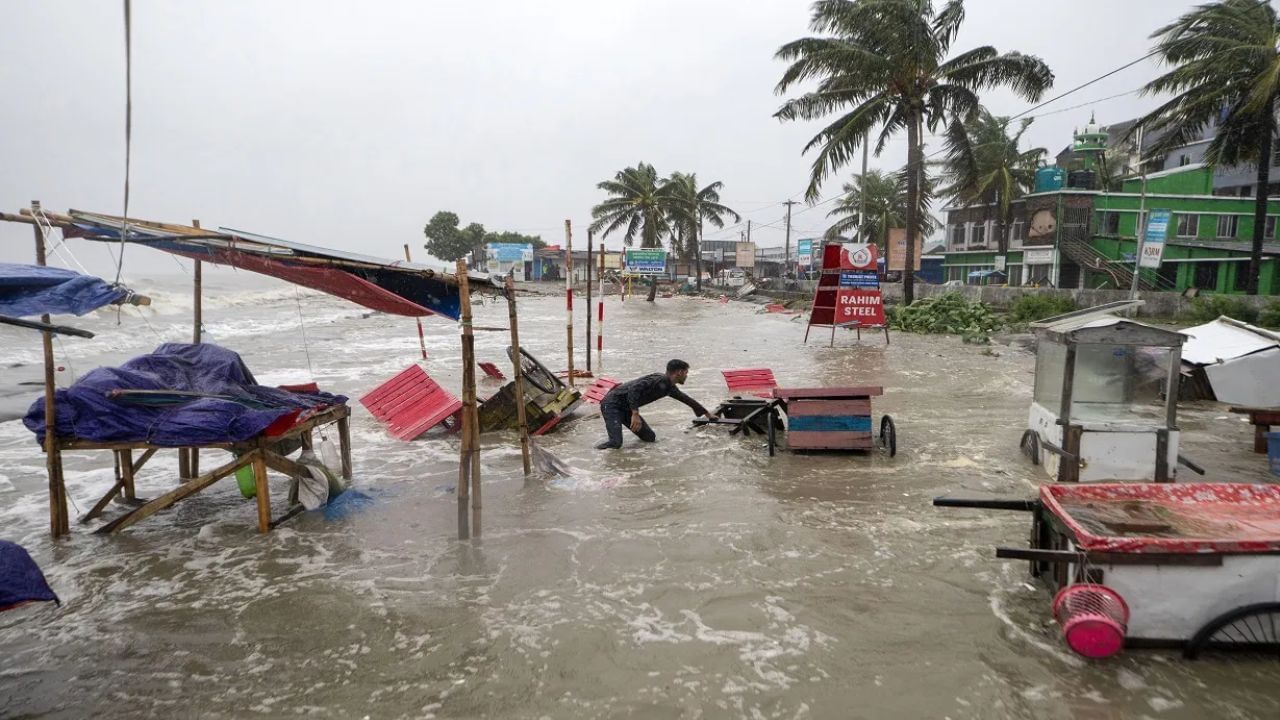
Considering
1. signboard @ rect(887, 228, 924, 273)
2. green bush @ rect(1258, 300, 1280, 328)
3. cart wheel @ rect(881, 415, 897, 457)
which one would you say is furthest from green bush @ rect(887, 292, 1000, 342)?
cart wheel @ rect(881, 415, 897, 457)

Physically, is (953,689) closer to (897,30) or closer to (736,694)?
(736,694)

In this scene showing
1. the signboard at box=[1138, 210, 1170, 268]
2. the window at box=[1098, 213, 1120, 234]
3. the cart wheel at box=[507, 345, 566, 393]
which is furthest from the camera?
the window at box=[1098, 213, 1120, 234]

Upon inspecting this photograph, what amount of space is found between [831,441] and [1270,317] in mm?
17095

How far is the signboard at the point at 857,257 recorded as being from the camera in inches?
755

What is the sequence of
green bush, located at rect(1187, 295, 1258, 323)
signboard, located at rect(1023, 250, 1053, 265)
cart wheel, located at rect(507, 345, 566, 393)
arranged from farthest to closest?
signboard, located at rect(1023, 250, 1053, 265), green bush, located at rect(1187, 295, 1258, 323), cart wheel, located at rect(507, 345, 566, 393)

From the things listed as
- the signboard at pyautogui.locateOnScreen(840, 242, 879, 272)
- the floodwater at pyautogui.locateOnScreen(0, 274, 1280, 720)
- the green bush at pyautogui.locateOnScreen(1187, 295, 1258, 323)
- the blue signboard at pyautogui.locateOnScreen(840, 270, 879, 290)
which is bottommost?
the floodwater at pyautogui.locateOnScreen(0, 274, 1280, 720)

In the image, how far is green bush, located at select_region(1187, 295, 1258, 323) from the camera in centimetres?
1961

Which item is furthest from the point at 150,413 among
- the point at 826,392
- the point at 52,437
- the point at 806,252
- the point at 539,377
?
the point at 806,252

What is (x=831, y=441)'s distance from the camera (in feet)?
27.3

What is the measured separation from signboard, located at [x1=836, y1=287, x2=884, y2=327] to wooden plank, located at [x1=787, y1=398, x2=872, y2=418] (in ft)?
37.8

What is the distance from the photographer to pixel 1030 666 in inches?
157

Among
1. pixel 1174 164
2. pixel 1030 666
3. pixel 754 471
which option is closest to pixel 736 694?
pixel 1030 666

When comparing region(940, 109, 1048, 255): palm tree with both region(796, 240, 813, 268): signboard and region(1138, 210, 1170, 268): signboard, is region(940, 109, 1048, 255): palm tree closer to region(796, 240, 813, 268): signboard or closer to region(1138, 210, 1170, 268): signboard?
region(796, 240, 813, 268): signboard

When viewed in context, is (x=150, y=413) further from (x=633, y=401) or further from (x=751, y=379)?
(x=751, y=379)
